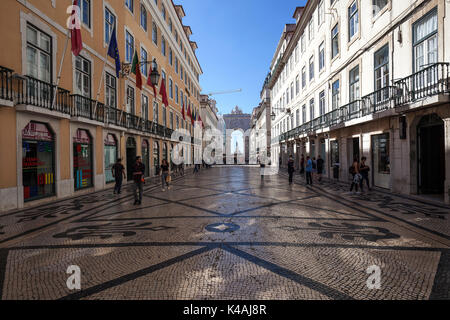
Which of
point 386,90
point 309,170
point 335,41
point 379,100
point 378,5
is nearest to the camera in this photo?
point 386,90

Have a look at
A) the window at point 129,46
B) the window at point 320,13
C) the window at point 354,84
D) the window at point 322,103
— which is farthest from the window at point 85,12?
the window at point 322,103

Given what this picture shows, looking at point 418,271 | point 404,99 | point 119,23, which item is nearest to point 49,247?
point 418,271

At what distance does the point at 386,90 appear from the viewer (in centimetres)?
1116

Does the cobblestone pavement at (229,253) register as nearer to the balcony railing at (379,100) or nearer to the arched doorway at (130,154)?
the balcony railing at (379,100)

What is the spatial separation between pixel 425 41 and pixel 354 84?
553 centimetres

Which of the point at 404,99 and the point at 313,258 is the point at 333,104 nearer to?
the point at 404,99

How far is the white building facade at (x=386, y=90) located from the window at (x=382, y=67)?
45 millimetres

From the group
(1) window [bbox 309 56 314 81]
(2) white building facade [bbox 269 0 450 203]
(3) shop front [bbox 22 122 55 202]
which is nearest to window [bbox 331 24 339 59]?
(2) white building facade [bbox 269 0 450 203]

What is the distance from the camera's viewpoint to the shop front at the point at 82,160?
37.0 feet

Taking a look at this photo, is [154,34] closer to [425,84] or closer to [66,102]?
[66,102]

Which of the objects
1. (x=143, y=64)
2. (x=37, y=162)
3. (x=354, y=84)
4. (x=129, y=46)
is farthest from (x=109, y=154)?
(x=354, y=84)

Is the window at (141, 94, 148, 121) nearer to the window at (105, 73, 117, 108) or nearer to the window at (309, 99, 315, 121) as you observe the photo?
the window at (105, 73, 117, 108)

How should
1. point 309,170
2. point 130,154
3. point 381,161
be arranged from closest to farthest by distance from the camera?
1. point 381,161
2. point 309,170
3. point 130,154

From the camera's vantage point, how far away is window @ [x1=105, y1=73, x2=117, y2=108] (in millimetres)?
14102
